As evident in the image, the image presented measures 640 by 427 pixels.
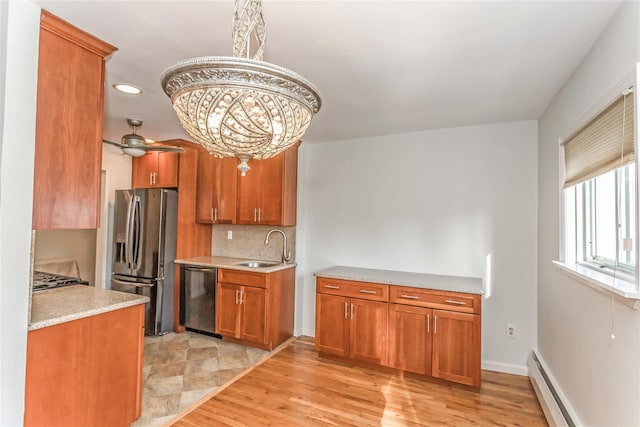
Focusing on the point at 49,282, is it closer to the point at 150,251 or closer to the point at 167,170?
the point at 150,251

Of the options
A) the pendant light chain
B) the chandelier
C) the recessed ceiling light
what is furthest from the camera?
the recessed ceiling light

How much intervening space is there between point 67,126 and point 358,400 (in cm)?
266

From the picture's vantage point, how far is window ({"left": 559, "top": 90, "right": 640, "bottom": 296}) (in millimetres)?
1426

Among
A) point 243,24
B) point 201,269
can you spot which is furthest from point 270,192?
point 243,24

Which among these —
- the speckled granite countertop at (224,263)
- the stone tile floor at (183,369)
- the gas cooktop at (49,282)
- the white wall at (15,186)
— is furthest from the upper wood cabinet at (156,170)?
the white wall at (15,186)

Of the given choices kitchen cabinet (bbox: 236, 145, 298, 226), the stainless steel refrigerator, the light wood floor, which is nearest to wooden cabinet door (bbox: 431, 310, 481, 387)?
the light wood floor

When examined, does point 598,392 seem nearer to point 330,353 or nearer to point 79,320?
point 330,353

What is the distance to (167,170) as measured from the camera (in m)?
4.04

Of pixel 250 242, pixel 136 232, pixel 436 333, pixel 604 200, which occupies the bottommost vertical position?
pixel 436 333

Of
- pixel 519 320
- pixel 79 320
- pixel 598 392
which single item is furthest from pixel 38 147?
pixel 519 320

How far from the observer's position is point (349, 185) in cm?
374

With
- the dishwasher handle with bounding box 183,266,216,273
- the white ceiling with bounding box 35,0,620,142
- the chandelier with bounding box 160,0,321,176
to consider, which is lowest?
the dishwasher handle with bounding box 183,266,216,273

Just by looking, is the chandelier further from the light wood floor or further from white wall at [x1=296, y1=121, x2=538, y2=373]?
white wall at [x1=296, y1=121, x2=538, y2=373]

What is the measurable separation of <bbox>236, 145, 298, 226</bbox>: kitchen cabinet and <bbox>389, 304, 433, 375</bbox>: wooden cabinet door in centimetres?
161
